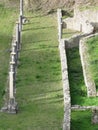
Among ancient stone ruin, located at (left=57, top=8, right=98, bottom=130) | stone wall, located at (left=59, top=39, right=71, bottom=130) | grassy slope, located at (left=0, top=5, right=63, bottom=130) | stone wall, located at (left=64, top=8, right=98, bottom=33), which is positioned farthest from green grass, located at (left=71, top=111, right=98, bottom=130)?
stone wall, located at (left=64, top=8, right=98, bottom=33)

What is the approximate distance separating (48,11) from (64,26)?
636cm

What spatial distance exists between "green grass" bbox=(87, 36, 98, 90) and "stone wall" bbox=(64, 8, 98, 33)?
3819mm

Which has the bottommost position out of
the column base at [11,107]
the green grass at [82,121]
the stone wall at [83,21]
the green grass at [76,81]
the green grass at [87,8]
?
the green grass at [82,121]

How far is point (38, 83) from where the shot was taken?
34.9 metres

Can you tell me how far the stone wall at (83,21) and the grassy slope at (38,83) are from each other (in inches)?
67.8

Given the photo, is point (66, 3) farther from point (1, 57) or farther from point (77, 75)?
point (77, 75)

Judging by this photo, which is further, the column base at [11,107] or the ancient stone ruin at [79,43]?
the column base at [11,107]

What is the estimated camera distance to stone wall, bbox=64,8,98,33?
46869mm

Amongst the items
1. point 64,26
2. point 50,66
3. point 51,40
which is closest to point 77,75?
point 50,66

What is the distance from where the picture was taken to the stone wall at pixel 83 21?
154 ft

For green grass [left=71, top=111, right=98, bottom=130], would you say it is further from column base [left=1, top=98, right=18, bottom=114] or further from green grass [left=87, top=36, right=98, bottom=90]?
green grass [left=87, top=36, right=98, bottom=90]

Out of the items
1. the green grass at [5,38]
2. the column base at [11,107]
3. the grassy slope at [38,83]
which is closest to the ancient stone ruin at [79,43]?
the grassy slope at [38,83]

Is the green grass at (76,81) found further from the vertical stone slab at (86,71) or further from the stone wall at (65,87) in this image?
the stone wall at (65,87)

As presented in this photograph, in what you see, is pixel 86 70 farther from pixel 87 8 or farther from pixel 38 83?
pixel 87 8
